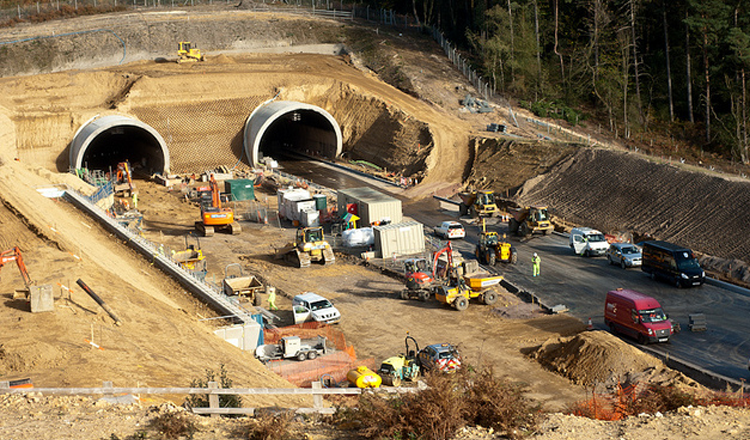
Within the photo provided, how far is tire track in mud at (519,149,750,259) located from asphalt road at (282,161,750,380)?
4558 mm

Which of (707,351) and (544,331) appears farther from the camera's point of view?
(544,331)

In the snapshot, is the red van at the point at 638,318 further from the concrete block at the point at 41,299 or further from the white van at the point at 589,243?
the concrete block at the point at 41,299

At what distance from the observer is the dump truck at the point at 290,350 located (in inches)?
1062

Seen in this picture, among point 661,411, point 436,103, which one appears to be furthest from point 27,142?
point 661,411

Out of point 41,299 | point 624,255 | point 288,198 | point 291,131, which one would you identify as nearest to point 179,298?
point 41,299

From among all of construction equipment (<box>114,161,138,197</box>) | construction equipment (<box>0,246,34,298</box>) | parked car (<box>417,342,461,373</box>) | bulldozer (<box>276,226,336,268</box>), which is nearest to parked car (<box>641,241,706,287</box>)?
parked car (<box>417,342,461,373</box>)

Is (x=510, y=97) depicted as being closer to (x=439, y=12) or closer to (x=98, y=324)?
(x=439, y=12)

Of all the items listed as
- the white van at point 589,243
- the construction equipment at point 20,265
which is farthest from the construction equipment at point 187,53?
the construction equipment at point 20,265

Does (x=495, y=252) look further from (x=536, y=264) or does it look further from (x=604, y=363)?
(x=604, y=363)

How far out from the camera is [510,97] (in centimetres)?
7150

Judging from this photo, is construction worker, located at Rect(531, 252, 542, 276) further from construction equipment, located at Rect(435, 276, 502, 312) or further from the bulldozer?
the bulldozer

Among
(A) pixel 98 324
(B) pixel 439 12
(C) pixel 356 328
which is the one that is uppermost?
(B) pixel 439 12

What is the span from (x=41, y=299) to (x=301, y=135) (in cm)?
5144

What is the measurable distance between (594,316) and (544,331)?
298cm
